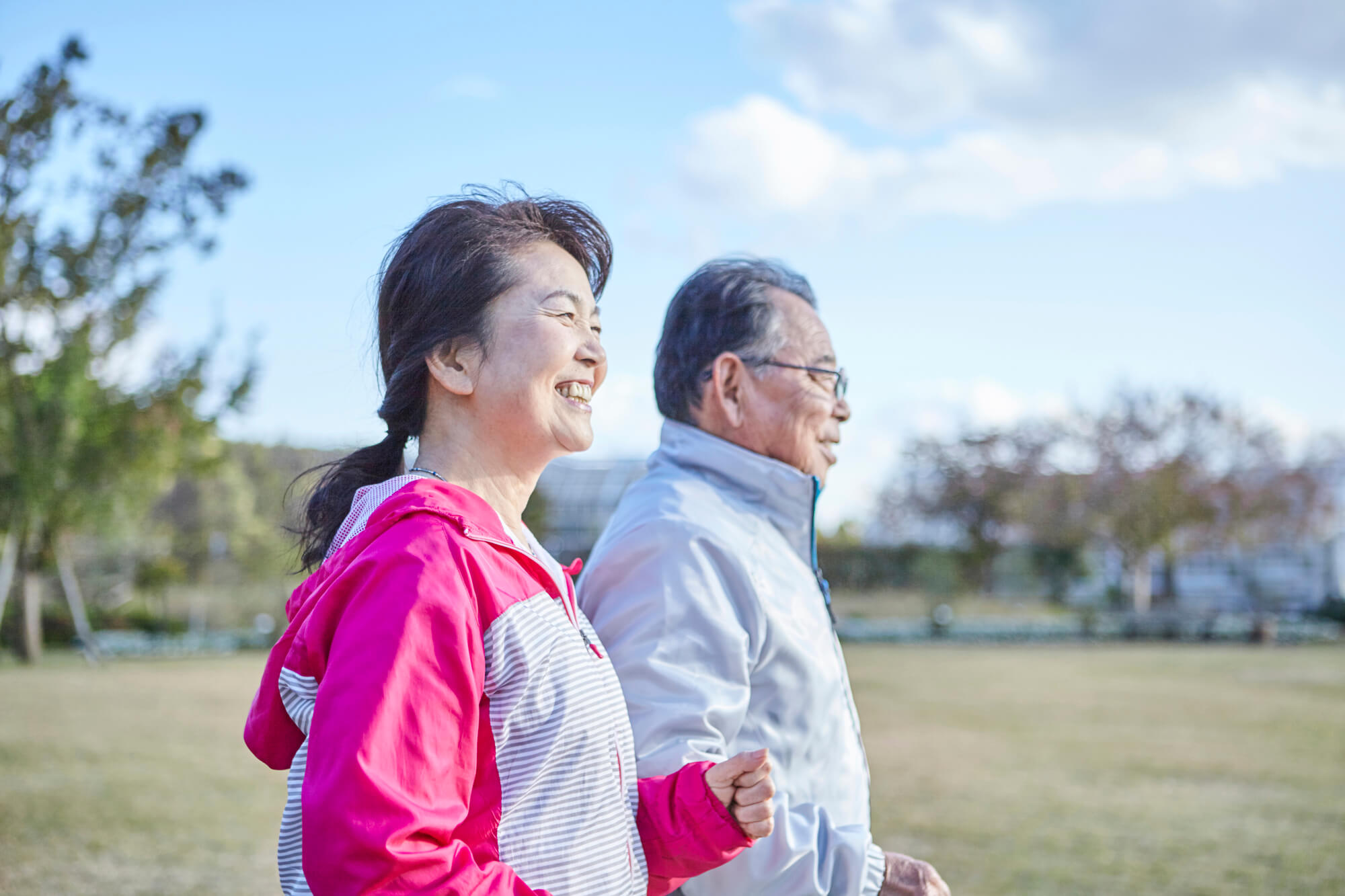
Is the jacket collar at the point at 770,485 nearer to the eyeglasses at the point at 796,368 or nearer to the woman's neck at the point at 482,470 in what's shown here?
the eyeglasses at the point at 796,368

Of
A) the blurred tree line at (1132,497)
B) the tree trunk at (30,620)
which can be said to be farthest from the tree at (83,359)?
the blurred tree line at (1132,497)

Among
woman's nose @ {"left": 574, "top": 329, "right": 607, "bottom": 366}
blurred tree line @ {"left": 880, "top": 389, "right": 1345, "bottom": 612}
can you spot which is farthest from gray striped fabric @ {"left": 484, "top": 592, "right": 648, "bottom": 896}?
blurred tree line @ {"left": 880, "top": 389, "right": 1345, "bottom": 612}

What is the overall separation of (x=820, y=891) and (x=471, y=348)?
1.02 m

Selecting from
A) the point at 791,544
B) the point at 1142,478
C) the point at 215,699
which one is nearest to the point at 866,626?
the point at 1142,478

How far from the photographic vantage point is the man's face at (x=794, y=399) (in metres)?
2.34

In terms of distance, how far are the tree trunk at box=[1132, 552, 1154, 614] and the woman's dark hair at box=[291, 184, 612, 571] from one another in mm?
31259

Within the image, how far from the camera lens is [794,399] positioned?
234 centimetres

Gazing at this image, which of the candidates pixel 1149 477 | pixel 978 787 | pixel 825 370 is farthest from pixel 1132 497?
pixel 825 370

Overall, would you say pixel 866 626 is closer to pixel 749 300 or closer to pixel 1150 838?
pixel 1150 838

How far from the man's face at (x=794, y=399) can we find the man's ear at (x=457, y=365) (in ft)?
3.16

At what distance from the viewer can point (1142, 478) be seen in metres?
31.7

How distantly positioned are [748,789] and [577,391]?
569 millimetres

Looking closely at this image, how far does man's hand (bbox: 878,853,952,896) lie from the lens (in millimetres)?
1850

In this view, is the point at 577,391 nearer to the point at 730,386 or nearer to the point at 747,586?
the point at 747,586
